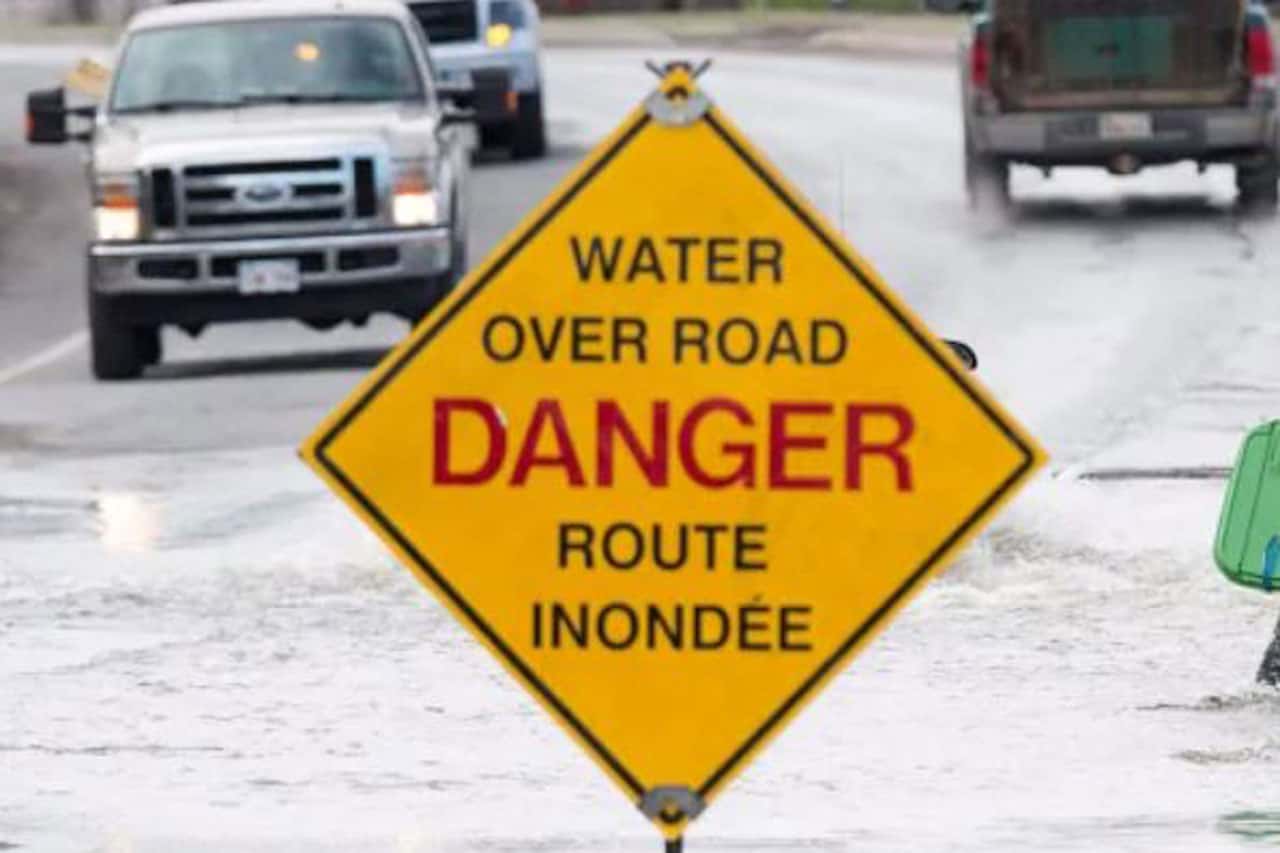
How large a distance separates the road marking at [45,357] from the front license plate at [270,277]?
1558 millimetres

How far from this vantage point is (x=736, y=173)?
25.4ft

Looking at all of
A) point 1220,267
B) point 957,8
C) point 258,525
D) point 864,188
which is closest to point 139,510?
point 258,525

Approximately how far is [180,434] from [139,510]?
10.1 ft

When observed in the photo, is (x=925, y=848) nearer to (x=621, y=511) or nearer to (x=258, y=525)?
(x=621, y=511)

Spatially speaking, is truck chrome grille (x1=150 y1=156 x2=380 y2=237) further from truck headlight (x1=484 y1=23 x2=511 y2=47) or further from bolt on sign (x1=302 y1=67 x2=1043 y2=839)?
truck headlight (x1=484 y1=23 x2=511 y2=47)

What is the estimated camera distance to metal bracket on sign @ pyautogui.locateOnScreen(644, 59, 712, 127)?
7.69 m

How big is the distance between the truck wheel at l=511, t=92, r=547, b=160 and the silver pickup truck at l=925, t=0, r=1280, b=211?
8043 millimetres

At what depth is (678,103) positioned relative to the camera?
304 inches

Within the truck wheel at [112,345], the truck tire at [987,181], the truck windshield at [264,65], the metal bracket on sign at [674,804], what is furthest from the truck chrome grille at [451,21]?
the metal bracket on sign at [674,804]

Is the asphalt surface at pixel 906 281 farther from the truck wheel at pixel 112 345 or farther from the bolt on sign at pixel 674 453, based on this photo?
the bolt on sign at pixel 674 453

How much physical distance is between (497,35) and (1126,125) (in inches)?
362

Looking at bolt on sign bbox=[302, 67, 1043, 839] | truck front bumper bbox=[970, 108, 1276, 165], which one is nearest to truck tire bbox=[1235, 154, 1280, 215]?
truck front bumper bbox=[970, 108, 1276, 165]

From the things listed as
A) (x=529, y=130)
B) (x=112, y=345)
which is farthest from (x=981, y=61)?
(x=112, y=345)

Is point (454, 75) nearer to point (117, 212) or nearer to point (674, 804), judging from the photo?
point (117, 212)
